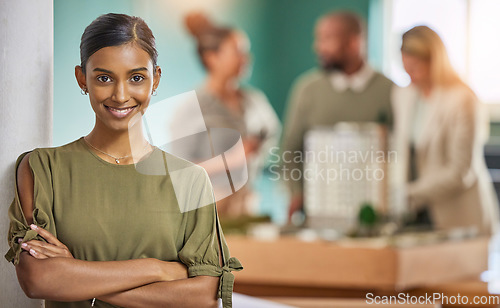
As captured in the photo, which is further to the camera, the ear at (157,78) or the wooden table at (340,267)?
the wooden table at (340,267)

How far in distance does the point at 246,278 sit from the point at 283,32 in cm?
237

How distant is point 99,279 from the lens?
1.47 ft

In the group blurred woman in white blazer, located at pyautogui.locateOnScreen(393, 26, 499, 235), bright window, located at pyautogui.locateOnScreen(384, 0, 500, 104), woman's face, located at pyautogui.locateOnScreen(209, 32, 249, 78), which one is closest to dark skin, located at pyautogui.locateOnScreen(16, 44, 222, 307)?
woman's face, located at pyautogui.locateOnScreen(209, 32, 249, 78)

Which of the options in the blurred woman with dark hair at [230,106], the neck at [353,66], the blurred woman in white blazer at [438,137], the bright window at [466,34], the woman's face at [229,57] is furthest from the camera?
the bright window at [466,34]

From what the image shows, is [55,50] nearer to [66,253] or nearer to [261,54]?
[66,253]

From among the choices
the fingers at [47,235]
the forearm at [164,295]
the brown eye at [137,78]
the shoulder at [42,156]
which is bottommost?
the forearm at [164,295]

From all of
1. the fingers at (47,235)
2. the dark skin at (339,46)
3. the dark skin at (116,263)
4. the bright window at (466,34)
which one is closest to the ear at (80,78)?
the dark skin at (116,263)

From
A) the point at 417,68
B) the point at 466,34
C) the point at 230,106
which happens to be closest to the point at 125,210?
the point at 230,106

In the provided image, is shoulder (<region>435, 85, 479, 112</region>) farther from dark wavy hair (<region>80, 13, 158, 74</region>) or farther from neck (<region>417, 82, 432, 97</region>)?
dark wavy hair (<region>80, 13, 158, 74</region>)

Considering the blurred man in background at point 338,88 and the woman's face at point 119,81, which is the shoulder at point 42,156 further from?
the blurred man in background at point 338,88

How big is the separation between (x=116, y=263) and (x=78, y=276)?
0.03 m

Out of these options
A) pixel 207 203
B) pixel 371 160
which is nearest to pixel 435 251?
pixel 371 160

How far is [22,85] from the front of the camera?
0.51 m

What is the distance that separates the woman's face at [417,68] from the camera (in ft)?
6.26
